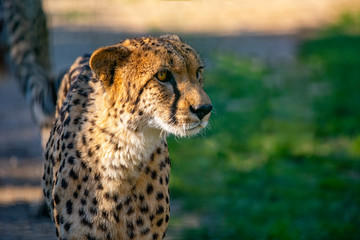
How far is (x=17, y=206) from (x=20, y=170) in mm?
666

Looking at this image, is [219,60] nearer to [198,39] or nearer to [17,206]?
[198,39]

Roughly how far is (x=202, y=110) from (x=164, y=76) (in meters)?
0.21

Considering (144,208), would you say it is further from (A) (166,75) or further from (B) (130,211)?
(A) (166,75)

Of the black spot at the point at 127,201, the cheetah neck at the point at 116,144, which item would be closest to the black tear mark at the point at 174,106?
the cheetah neck at the point at 116,144

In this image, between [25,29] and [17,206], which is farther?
[17,206]

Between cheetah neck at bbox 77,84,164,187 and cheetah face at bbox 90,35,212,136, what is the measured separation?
0.05m

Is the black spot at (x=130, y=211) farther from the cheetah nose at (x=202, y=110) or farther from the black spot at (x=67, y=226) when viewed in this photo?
the cheetah nose at (x=202, y=110)

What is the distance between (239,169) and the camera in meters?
4.88

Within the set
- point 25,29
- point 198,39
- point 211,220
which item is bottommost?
point 211,220

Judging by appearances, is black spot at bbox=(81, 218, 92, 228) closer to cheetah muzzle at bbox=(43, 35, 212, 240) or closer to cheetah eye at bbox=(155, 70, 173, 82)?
cheetah muzzle at bbox=(43, 35, 212, 240)

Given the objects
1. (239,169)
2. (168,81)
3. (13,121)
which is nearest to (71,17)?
(13,121)

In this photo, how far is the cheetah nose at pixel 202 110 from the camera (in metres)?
2.36

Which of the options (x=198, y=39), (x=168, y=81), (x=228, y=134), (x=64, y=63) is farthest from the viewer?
(x=198, y=39)

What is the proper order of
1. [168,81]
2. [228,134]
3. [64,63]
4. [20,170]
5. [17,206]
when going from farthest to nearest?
[64,63] < [228,134] < [20,170] < [17,206] < [168,81]
